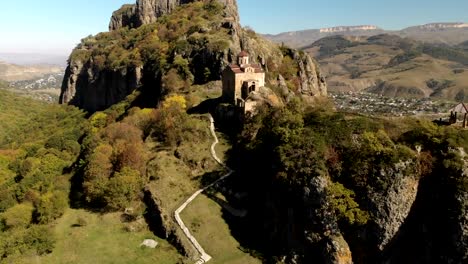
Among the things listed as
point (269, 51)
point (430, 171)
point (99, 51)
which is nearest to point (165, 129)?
point (430, 171)

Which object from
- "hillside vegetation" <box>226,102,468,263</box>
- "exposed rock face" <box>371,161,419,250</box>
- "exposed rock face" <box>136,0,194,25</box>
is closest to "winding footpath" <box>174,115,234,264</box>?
"hillside vegetation" <box>226,102,468,263</box>

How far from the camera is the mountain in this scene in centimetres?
9349

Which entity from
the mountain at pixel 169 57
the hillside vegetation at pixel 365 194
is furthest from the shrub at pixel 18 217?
the mountain at pixel 169 57

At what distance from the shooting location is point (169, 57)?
340ft

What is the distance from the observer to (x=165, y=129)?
6512 centimetres

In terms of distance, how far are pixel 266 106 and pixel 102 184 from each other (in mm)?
25973

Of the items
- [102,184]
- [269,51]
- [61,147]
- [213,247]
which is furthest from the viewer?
[269,51]

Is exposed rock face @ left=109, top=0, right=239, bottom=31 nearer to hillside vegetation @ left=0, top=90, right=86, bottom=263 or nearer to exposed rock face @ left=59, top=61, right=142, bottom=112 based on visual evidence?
exposed rock face @ left=59, top=61, right=142, bottom=112

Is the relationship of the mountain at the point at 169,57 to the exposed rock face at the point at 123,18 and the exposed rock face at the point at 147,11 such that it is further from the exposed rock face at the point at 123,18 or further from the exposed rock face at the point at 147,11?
the exposed rock face at the point at 123,18

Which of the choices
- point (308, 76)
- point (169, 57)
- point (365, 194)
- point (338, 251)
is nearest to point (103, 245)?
point (338, 251)

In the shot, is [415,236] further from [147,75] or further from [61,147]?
[147,75]

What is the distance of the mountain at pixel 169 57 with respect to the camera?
93.5 metres

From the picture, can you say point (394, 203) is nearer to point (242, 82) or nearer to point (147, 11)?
point (242, 82)

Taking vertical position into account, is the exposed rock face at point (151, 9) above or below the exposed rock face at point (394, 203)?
above
